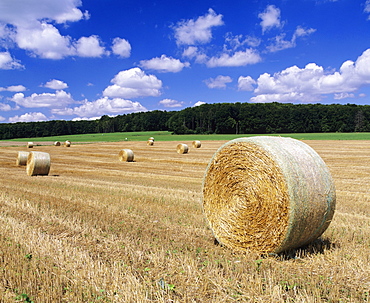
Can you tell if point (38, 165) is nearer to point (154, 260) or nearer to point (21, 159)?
point (21, 159)

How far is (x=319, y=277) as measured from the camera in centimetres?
450

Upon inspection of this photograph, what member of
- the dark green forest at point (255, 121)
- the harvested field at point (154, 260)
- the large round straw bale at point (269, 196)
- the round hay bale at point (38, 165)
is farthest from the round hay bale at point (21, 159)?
the dark green forest at point (255, 121)

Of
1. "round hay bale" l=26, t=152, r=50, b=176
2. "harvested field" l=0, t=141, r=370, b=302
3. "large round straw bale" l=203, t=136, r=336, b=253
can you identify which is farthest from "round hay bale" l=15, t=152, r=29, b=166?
"large round straw bale" l=203, t=136, r=336, b=253

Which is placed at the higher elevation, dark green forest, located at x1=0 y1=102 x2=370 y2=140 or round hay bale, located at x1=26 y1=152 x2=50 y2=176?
dark green forest, located at x1=0 y1=102 x2=370 y2=140

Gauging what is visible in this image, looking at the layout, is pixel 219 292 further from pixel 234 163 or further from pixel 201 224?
pixel 201 224

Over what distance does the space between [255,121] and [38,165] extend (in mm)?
82299

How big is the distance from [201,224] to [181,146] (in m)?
22.8

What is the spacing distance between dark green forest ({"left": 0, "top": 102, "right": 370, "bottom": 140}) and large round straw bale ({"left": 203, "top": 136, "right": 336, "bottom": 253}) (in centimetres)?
8339

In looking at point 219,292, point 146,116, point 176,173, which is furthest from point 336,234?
point 146,116

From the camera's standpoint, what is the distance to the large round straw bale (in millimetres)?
5203

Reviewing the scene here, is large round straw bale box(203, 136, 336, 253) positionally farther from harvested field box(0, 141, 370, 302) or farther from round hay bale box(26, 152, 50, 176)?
round hay bale box(26, 152, 50, 176)

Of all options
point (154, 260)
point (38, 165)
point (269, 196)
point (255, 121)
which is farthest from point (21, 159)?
point (255, 121)

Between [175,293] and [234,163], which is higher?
[234,163]

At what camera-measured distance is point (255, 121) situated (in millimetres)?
93500
